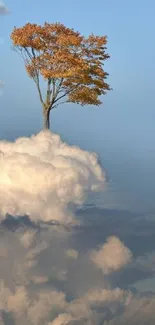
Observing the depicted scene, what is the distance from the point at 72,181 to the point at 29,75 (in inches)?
378

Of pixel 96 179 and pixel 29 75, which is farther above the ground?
pixel 29 75

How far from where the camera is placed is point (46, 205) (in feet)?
66.7

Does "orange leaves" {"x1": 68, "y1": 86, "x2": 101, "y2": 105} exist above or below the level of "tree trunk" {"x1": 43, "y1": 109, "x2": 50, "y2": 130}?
above

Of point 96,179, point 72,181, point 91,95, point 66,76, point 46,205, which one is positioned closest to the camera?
point 46,205

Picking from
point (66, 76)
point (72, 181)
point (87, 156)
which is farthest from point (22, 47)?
point (72, 181)

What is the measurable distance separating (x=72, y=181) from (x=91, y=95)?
8.51 metres

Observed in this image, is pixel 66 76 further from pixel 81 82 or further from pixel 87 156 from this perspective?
pixel 87 156

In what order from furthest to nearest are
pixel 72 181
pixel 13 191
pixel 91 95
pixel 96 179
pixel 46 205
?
pixel 91 95
pixel 96 179
pixel 72 181
pixel 13 191
pixel 46 205

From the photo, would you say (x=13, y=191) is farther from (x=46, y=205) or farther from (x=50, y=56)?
(x=50, y=56)

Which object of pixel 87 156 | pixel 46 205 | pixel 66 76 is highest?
pixel 66 76

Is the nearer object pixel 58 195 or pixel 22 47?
pixel 58 195

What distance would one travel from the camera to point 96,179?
26.2 meters

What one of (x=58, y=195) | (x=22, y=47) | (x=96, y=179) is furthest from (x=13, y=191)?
(x=22, y=47)

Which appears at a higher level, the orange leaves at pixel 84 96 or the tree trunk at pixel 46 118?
the orange leaves at pixel 84 96
